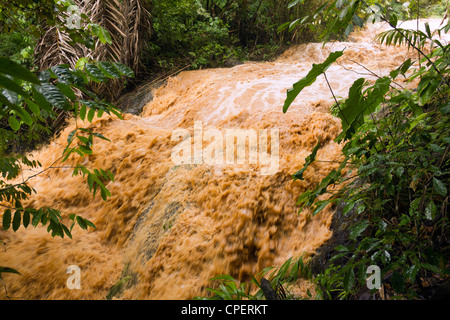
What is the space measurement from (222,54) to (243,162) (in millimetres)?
3944

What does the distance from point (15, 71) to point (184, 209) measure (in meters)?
2.20

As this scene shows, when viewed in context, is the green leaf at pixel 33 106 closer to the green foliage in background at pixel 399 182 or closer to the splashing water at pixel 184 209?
the green foliage in background at pixel 399 182

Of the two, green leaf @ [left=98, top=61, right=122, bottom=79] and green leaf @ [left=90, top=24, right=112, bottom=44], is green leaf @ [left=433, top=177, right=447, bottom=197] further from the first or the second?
green leaf @ [left=90, top=24, right=112, bottom=44]

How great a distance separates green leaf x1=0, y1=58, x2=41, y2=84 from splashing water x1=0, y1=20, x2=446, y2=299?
169 centimetres

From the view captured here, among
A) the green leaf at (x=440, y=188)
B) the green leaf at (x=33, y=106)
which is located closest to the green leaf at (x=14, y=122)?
the green leaf at (x=33, y=106)

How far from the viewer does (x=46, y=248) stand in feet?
8.20

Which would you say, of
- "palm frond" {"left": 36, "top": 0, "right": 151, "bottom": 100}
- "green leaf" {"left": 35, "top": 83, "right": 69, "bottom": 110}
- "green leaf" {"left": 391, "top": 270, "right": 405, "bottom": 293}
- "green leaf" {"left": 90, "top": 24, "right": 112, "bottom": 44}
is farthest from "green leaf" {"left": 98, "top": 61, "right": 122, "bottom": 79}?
"palm frond" {"left": 36, "top": 0, "right": 151, "bottom": 100}

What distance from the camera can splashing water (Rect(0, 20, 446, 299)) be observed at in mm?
2160

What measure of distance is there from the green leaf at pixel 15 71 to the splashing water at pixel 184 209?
1.69m

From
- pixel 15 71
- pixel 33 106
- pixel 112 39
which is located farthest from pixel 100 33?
pixel 112 39

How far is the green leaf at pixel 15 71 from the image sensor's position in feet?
1.66
